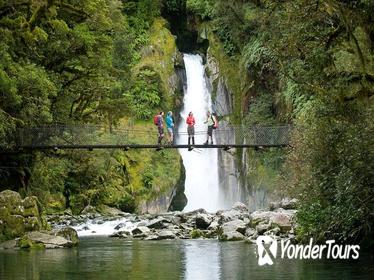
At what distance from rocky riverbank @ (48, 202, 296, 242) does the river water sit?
180 centimetres

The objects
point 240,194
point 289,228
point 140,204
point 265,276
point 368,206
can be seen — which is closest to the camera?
point 265,276

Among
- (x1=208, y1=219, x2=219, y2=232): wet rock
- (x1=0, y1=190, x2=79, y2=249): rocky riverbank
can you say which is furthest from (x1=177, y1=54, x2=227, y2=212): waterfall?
(x1=0, y1=190, x2=79, y2=249): rocky riverbank

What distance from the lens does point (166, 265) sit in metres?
13.2

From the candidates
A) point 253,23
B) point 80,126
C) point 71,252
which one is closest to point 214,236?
point 71,252

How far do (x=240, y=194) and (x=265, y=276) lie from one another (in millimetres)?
28178

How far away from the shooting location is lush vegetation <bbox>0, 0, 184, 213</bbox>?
20125mm

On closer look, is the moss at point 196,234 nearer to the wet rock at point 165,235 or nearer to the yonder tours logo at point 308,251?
the wet rock at point 165,235

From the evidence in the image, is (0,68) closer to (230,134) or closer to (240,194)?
(230,134)

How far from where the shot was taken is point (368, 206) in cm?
1312

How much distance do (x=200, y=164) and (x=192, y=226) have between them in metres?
16.6

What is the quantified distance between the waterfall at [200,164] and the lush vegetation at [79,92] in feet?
3.72

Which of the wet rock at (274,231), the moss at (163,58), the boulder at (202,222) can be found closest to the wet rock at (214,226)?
the boulder at (202,222)

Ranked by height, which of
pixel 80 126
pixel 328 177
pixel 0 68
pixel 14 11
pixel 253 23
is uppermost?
pixel 253 23

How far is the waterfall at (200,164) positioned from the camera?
3991 cm
